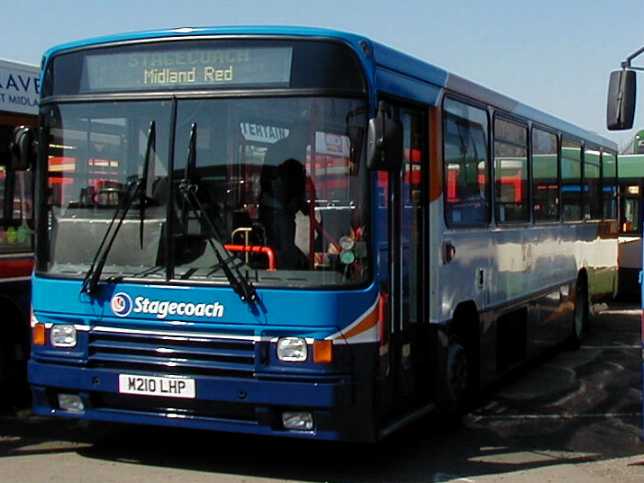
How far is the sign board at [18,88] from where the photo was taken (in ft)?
28.1

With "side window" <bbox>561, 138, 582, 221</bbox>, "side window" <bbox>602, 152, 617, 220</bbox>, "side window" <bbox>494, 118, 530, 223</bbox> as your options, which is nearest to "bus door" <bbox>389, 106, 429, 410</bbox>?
"side window" <bbox>494, 118, 530, 223</bbox>

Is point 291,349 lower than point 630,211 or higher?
lower

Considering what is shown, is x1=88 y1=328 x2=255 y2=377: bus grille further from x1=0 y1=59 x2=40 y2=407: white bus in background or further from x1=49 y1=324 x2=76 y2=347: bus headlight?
x1=0 y1=59 x2=40 y2=407: white bus in background

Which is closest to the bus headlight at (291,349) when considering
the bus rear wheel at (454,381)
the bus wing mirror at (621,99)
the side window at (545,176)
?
the bus rear wheel at (454,381)

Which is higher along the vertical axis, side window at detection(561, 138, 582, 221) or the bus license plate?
side window at detection(561, 138, 582, 221)

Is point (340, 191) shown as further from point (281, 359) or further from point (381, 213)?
point (281, 359)

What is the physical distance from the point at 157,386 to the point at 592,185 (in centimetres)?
943

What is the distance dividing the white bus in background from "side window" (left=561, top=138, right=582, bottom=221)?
661 cm

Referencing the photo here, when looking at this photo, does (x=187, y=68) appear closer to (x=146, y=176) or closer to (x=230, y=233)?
(x=146, y=176)

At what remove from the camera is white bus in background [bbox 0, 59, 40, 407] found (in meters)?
8.40

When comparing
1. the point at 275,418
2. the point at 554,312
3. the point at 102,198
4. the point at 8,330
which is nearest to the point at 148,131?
the point at 102,198

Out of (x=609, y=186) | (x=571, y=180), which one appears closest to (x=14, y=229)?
(x=571, y=180)

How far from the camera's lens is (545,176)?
436 inches

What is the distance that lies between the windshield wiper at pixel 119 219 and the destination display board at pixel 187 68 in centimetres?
35
